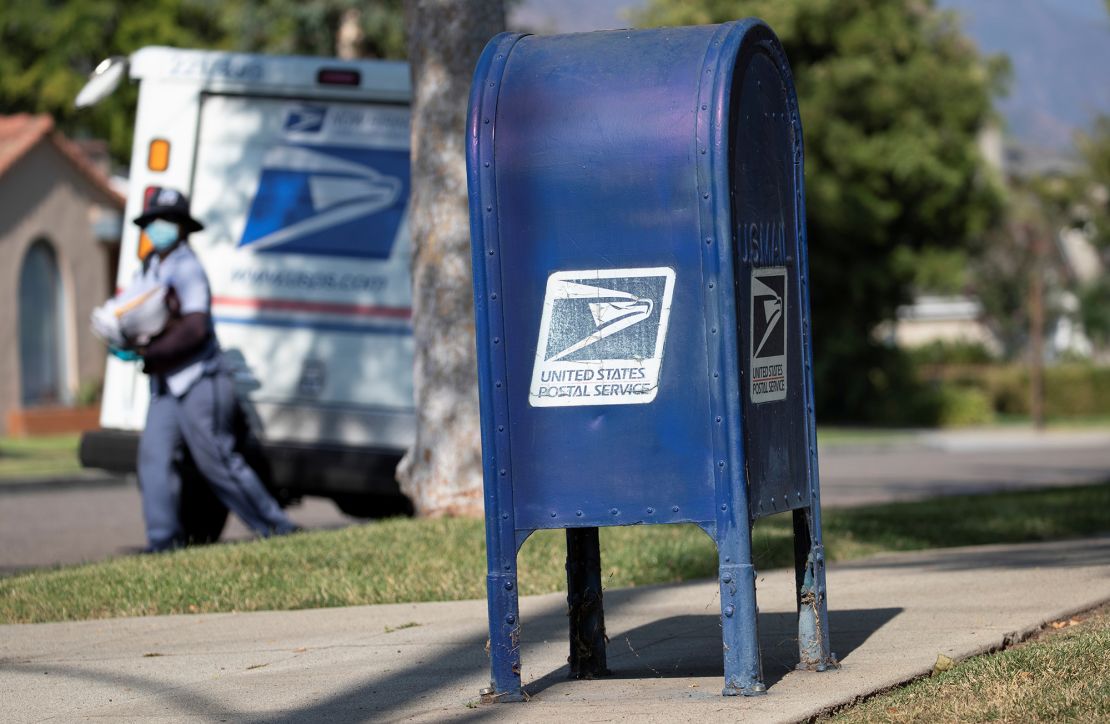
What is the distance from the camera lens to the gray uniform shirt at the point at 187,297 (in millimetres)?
9484

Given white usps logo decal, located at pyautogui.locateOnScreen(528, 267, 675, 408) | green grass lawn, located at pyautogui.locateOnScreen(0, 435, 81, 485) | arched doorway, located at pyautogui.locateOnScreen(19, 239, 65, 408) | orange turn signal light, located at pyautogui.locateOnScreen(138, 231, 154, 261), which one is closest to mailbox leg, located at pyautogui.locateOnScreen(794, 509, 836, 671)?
white usps logo decal, located at pyautogui.locateOnScreen(528, 267, 675, 408)

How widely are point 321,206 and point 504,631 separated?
5.74 m

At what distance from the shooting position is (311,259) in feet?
34.2

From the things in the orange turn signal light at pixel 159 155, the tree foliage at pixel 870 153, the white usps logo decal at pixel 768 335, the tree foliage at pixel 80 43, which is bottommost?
the white usps logo decal at pixel 768 335

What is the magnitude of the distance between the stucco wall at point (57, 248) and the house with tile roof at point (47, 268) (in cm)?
2

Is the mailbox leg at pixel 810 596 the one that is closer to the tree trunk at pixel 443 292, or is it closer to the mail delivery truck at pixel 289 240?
the tree trunk at pixel 443 292

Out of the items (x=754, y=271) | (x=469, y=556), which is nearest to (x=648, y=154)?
(x=754, y=271)

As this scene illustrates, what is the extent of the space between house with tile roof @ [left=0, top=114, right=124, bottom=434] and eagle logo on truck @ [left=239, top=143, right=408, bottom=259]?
676 inches

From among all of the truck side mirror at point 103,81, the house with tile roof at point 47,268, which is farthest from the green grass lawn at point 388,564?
the house with tile roof at point 47,268

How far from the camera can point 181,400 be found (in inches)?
376

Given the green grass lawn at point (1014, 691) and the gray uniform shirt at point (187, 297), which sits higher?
the gray uniform shirt at point (187, 297)

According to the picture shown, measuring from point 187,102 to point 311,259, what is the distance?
4.26ft

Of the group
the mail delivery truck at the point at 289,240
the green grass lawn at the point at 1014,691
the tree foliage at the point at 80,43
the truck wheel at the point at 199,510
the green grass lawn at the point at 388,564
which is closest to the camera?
the green grass lawn at the point at 1014,691

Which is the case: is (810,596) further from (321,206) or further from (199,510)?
(199,510)
